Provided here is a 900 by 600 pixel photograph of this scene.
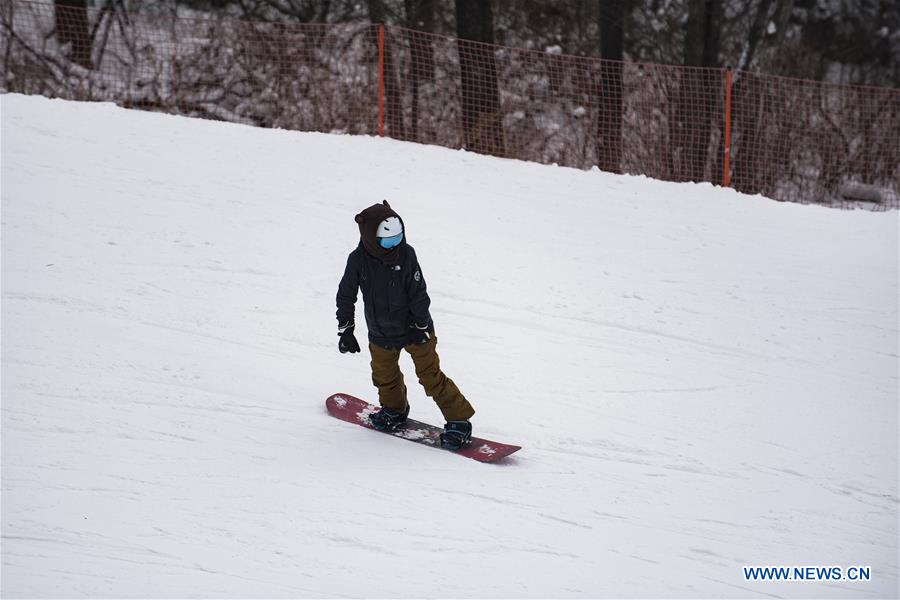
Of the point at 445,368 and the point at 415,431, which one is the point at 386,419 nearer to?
A: the point at 415,431

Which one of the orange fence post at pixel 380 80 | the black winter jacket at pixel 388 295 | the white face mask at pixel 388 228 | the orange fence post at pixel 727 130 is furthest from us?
the orange fence post at pixel 727 130

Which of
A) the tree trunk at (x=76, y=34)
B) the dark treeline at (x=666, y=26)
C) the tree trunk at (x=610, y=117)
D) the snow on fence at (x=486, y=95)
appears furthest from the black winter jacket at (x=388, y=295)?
the dark treeline at (x=666, y=26)

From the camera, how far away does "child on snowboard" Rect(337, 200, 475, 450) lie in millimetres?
5082

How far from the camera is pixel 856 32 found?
19672 mm

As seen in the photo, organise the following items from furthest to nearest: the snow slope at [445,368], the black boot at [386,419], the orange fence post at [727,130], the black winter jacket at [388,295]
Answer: the orange fence post at [727,130]
the black boot at [386,419]
the black winter jacket at [388,295]
the snow slope at [445,368]

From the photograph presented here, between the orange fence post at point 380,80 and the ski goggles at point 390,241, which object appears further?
the orange fence post at point 380,80

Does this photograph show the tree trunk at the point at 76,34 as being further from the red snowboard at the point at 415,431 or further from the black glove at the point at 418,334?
the black glove at the point at 418,334

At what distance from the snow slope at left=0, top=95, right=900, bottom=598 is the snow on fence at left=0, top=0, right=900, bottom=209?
110cm

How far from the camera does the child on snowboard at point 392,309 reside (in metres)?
5.08

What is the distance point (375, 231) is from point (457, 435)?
1.30m

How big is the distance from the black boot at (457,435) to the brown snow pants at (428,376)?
36 millimetres

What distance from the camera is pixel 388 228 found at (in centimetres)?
502

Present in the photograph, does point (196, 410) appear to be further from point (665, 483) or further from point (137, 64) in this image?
point (137, 64)

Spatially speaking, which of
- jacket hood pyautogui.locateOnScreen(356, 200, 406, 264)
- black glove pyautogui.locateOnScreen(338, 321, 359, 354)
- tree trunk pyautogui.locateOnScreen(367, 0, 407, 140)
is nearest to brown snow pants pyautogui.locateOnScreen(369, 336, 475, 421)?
black glove pyautogui.locateOnScreen(338, 321, 359, 354)
